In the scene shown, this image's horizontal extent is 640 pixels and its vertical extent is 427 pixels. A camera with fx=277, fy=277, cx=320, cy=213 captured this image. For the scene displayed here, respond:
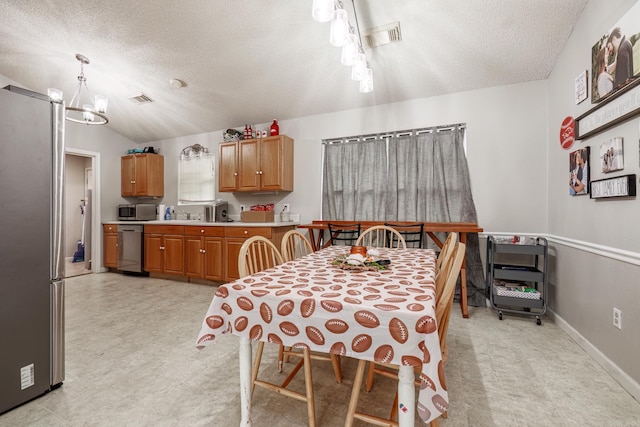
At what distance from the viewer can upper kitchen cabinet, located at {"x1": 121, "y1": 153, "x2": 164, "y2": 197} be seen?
4984 millimetres

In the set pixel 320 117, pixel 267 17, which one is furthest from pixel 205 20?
pixel 320 117

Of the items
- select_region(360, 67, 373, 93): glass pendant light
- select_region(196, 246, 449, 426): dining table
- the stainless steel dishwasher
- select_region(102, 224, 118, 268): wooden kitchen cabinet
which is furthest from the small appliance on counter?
select_region(196, 246, 449, 426): dining table

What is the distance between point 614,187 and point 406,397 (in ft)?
6.52

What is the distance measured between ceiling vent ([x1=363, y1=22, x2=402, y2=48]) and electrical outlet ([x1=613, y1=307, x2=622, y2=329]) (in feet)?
8.74

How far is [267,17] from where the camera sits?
2.46 metres

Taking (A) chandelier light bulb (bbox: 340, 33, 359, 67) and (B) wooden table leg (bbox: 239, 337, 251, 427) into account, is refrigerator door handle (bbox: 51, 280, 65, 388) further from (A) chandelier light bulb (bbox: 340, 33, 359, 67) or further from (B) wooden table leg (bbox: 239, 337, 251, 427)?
(A) chandelier light bulb (bbox: 340, 33, 359, 67)

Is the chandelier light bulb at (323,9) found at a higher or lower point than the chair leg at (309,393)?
higher

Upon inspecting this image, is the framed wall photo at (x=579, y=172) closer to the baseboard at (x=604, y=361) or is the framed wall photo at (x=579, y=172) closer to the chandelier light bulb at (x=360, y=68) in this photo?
the baseboard at (x=604, y=361)

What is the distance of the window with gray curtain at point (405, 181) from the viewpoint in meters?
3.26

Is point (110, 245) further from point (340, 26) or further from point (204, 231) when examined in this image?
point (340, 26)

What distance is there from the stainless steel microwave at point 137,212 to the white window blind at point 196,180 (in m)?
0.50

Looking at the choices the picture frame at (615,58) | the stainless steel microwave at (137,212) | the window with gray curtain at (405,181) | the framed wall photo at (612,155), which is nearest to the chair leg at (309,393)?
the framed wall photo at (612,155)

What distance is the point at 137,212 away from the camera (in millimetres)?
4797

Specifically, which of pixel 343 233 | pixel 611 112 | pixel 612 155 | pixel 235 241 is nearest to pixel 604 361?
pixel 612 155
